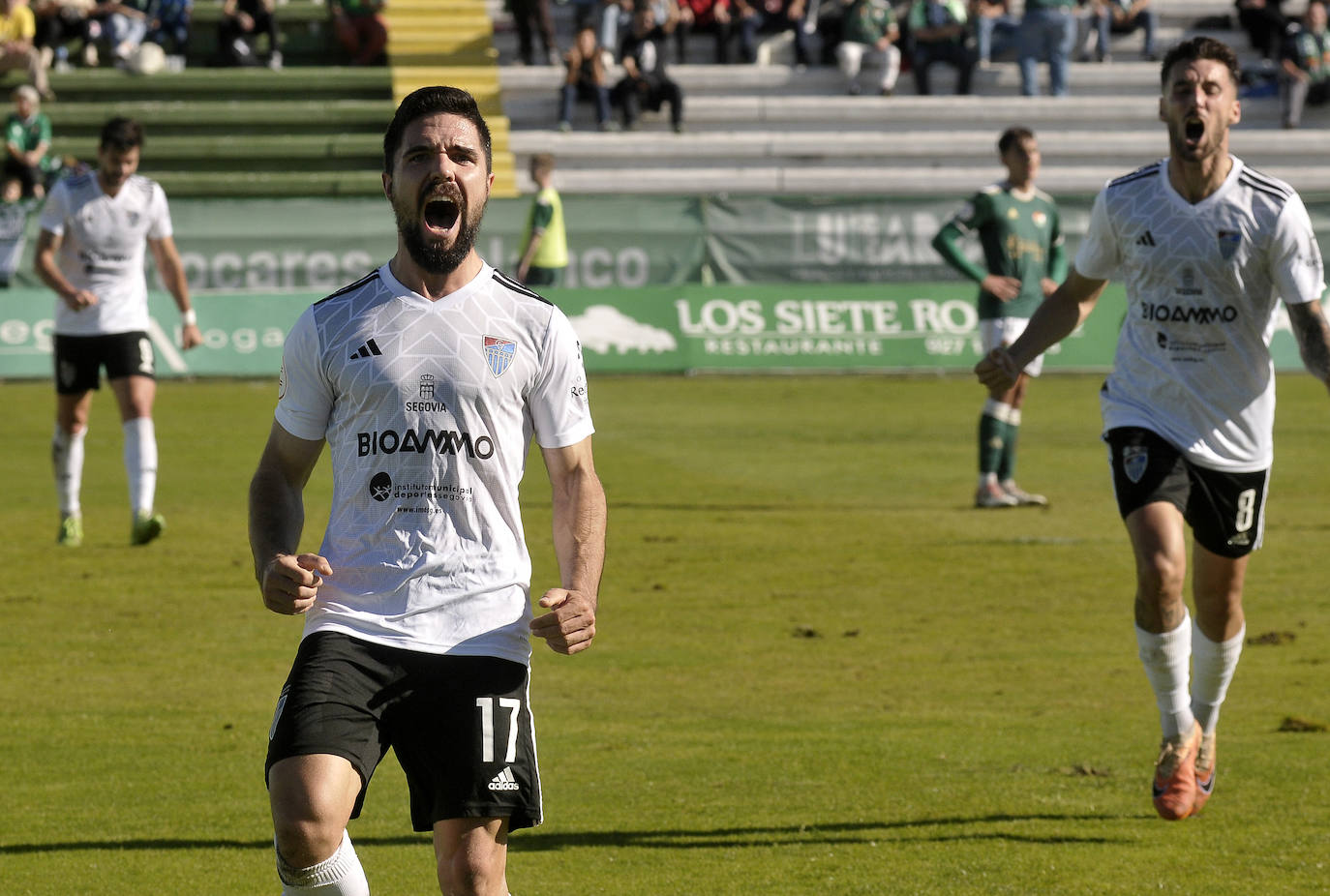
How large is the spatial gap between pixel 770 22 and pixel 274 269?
43.1 feet

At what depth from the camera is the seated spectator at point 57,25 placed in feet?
101

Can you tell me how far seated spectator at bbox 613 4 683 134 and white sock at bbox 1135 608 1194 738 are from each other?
25147 millimetres

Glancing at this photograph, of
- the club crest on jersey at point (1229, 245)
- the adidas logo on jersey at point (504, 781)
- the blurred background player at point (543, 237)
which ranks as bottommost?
the blurred background player at point (543, 237)

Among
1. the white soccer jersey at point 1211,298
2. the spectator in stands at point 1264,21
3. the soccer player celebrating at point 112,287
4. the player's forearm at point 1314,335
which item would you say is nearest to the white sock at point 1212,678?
the white soccer jersey at point 1211,298

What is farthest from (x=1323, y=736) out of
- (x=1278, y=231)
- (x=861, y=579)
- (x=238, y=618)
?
(x=238, y=618)

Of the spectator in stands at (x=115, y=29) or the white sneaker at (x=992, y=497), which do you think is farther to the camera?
the spectator in stands at (x=115, y=29)

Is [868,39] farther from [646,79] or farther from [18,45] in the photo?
[18,45]

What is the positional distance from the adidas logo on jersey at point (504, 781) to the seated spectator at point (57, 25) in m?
29.2

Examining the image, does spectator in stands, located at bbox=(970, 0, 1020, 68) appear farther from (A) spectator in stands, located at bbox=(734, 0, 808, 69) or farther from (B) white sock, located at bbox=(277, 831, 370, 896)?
(B) white sock, located at bbox=(277, 831, 370, 896)

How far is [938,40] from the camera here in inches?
1264

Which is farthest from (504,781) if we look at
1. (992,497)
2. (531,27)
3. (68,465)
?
(531,27)

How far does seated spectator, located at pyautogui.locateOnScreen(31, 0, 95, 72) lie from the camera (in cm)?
3091

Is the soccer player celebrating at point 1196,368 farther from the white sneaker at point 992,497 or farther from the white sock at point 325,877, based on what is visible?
the white sneaker at point 992,497

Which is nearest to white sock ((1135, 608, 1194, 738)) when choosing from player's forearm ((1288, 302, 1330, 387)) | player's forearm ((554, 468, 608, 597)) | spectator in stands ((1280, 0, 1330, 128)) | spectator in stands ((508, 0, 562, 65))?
player's forearm ((1288, 302, 1330, 387))
